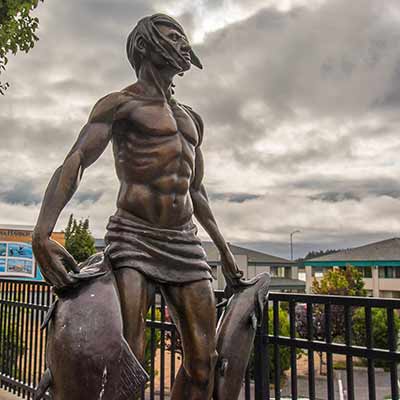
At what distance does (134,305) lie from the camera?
2404mm

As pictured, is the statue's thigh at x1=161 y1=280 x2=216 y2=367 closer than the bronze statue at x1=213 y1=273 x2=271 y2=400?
Yes

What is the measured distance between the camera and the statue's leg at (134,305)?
2.38 meters

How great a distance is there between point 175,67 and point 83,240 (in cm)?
2183

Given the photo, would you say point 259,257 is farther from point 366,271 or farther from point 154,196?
point 154,196

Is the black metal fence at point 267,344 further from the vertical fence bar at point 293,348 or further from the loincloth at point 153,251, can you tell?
the loincloth at point 153,251

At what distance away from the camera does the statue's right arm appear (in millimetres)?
2234

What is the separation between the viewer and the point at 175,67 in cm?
262

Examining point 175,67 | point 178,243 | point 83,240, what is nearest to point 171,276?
point 178,243

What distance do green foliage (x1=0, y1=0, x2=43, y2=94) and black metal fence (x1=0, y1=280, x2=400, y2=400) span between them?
2.85 m

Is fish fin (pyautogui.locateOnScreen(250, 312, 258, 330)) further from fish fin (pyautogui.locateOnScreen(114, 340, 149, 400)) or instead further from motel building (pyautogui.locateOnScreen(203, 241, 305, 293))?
motel building (pyautogui.locateOnScreen(203, 241, 305, 293))

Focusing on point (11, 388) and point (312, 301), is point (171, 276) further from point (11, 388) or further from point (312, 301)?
point (11, 388)

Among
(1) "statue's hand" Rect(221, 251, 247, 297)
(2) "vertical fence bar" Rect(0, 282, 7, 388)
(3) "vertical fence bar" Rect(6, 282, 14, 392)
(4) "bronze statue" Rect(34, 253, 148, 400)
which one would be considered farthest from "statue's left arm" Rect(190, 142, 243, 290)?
(2) "vertical fence bar" Rect(0, 282, 7, 388)

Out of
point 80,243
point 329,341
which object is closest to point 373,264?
point 80,243

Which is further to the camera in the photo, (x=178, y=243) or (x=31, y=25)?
(x=31, y=25)
